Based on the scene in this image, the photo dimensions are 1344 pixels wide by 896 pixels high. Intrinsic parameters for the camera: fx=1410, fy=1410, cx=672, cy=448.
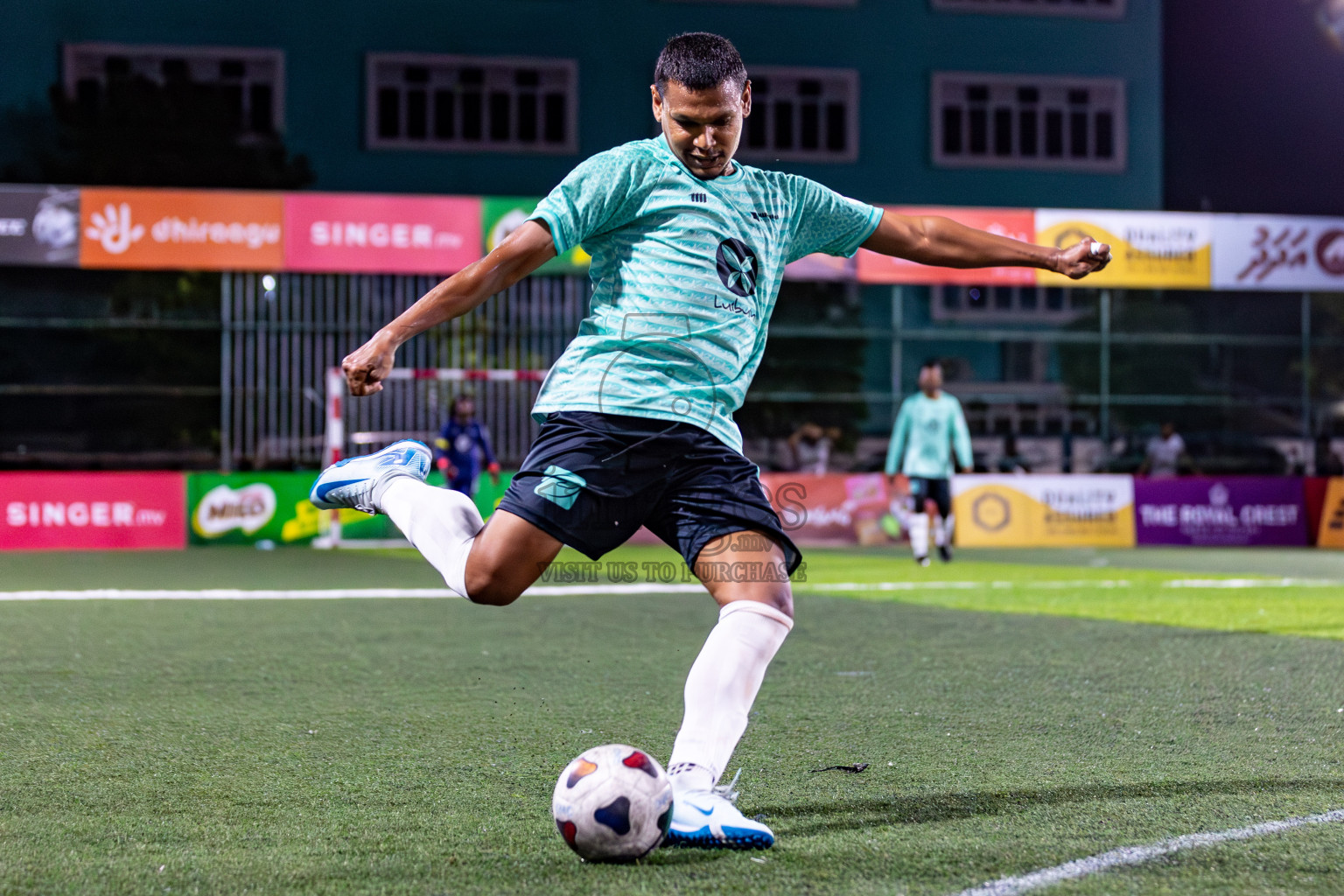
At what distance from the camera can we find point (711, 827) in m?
3.27

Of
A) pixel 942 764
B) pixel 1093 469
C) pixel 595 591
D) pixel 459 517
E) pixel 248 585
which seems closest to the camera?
pixel 459 517

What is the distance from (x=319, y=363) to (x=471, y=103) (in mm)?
10554

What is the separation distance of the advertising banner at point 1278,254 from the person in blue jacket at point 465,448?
1091 centimetres

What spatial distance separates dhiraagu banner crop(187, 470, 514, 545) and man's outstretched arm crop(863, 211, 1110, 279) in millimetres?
14408

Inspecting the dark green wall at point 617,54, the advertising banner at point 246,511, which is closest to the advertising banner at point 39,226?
the advertising banner at point 246,511

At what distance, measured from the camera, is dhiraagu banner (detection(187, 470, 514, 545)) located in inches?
712

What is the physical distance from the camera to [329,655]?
7066 mm

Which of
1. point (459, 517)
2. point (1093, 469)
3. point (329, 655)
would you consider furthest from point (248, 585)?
point (1093, 469)

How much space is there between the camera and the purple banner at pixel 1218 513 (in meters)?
19.9

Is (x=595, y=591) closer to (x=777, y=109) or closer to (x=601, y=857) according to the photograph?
(x=601, y=857)

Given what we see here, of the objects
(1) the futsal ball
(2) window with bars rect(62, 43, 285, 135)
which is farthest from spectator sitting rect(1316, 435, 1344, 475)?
(1) the futsal ball

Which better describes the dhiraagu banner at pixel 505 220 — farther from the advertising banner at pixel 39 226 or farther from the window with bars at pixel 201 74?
the window with bars at pixel 201 74

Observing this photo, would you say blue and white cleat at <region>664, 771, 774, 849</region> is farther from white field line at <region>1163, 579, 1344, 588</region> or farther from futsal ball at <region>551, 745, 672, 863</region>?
white field line at <region>1163, 579, 1344, 588</region>

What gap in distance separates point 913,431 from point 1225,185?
1978cm
